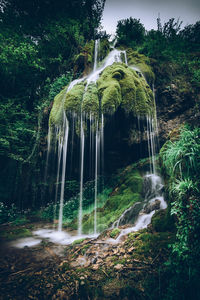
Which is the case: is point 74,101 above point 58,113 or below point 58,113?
above

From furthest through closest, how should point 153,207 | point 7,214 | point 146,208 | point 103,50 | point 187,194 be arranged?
point 103,50, point 7,214, point 146,208, point 153,207, point 187,194

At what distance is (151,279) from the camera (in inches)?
86.4

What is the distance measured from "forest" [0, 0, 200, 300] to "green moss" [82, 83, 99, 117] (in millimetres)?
57

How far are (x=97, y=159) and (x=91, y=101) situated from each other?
306cm

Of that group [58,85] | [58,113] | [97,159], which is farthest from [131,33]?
[97,159]

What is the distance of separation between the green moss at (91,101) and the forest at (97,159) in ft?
0.19

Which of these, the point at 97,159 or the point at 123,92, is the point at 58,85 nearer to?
the point at 123,92

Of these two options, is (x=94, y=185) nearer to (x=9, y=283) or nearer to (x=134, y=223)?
(x=134, y=223)

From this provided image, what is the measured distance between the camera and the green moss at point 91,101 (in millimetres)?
6422

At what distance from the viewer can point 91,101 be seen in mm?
6543

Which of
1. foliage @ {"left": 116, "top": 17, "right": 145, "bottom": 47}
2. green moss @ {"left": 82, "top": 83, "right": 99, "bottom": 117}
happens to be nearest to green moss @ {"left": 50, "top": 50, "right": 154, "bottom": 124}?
green moss @ {"left": 82, "top": 83, "right": 99, "bottom": 117}

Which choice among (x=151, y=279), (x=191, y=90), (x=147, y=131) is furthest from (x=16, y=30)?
(x=151, y=279)

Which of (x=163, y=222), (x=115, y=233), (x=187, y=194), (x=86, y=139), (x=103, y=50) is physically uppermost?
(x=103, y=50)

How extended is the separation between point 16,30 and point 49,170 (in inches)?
417
